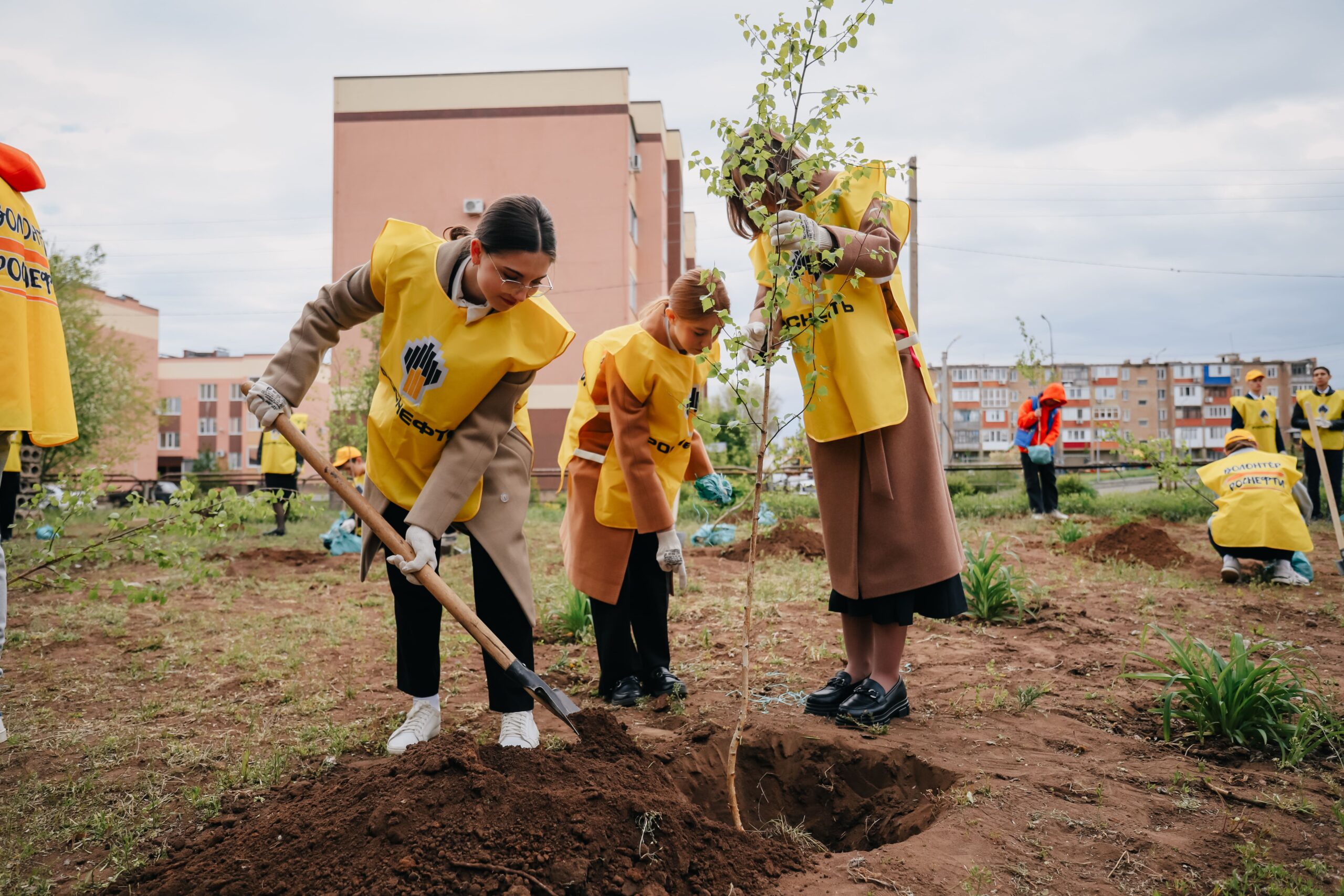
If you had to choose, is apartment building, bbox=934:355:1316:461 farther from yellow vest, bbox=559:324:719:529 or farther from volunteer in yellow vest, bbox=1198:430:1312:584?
yellow vest, bbox=559:324:719:529

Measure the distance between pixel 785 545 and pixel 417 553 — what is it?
543cm

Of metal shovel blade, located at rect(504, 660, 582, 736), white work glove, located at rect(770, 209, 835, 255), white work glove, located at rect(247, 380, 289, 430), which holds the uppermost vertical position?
white work glove, located at rect(770, 209, 835, 255)

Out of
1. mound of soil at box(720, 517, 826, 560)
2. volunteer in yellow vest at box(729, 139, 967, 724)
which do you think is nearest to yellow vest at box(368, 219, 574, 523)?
volunteer in yellow vest at box(729, 139, 967, 724)

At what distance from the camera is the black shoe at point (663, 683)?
10.6 ft

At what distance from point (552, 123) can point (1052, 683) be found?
67.4ft

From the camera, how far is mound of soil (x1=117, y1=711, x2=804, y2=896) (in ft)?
5.72

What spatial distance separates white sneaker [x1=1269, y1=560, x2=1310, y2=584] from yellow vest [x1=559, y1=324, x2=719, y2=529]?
171 inches

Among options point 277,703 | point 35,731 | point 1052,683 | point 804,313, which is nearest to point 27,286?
point 35,731

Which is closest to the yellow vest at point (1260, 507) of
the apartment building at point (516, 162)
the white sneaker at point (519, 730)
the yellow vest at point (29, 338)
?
the white sneaker at point (519, 730)

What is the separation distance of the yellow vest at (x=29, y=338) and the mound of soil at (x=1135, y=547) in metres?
6.45

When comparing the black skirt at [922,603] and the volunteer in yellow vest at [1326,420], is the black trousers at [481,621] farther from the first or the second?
the volunteer in yellow vest at [1326,420]

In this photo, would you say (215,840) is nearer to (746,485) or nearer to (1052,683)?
(1052,683)

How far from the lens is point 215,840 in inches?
81.4

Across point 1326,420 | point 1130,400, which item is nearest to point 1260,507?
point 1326,420
